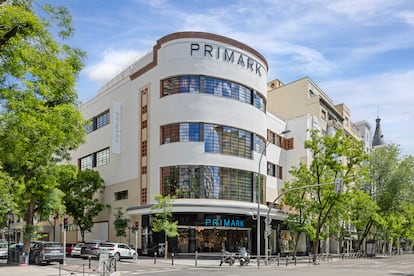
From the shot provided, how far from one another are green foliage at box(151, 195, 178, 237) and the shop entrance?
2.57m

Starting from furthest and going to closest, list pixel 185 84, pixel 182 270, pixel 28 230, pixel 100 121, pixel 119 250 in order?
pixel 100 121
pixel 185 84
pixel 119 250
pixel 28 230
pixel 182 270

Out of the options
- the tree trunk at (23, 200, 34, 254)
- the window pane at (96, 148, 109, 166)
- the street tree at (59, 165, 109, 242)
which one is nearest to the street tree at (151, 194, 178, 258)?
the tree trunk at (23, 200, 34, 254)

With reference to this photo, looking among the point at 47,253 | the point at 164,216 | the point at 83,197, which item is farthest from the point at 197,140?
the point at 47,253

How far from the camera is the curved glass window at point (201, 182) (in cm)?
4253

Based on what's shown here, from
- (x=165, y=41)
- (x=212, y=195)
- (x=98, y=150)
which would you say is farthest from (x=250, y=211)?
(x=98, y=150)

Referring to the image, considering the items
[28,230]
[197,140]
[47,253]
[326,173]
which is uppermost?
[197,140]

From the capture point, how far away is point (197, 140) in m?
43.3

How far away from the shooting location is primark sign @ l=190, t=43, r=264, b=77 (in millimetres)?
44500

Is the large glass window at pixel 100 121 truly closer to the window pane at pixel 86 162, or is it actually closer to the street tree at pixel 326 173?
the window pane at pixel 86 162

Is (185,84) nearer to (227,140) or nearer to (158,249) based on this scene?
(227,140)

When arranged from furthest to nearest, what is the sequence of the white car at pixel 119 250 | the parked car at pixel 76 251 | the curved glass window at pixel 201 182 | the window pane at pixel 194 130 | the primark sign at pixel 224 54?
the primark sign at pixel 224 54
the window pane at pixel 194 130
the parked car at pixel 76 251
the curved glass window at pixel 201 182
the white car at pixel 119 250

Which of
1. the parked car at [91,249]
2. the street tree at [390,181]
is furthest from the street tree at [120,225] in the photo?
the street tree at [390,181]

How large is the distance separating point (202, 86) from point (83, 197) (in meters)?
18.2

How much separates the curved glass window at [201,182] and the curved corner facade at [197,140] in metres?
0.09
